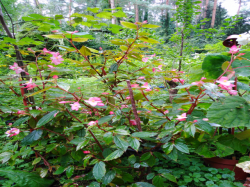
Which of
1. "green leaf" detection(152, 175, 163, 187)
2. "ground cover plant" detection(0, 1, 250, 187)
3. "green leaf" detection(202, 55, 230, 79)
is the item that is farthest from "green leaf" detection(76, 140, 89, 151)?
"green leaf" detection(202, 55, 230, 79)

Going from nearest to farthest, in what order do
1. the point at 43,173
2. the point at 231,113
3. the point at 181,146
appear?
the point at 181,146 < the point at 231,113 < the point at 43,173

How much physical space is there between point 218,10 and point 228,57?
1659cm

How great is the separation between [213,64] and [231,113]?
44 cm

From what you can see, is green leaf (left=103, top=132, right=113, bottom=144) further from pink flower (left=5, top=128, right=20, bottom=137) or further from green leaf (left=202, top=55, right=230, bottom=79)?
green leaf (left=202, top=55, right=230, bottom=79)

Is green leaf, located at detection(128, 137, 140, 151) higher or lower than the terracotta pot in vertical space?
higher

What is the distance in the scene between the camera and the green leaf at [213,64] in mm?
990

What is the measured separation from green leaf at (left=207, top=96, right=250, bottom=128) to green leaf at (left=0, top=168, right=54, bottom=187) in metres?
0.99

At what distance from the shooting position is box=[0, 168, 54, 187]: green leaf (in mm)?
778

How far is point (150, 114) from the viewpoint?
0.80 m

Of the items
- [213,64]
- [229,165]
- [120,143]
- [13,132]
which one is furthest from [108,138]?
[213,64]

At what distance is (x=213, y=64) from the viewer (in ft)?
3.35

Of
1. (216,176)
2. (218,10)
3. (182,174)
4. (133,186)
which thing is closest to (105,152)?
(133,186)

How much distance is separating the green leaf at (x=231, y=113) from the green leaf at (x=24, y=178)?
3.24 feet

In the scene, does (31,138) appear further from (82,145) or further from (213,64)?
(213,64)
